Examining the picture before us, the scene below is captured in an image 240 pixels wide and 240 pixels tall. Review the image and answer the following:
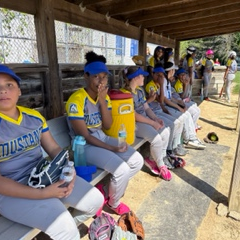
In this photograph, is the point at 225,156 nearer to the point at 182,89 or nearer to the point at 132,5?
the point at 182,89

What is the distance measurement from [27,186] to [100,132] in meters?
1.13

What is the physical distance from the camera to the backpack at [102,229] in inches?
73.1

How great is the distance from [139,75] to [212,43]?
36556mm

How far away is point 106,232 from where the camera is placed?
1.88 m

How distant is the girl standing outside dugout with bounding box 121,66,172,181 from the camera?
3.10 m

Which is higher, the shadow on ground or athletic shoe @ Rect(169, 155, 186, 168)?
athletic shoe @ Rect(169, 155, 186, 168)

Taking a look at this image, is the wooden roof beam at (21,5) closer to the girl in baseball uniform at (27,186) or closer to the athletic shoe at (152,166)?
the girl in baseball uniform at (27,186)

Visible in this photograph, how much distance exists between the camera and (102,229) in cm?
189

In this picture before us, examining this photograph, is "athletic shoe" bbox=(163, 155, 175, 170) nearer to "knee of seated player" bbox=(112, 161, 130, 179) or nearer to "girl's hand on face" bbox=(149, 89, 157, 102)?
Result: "girl's hand on face" bbox=(149, 89, 157, 102)

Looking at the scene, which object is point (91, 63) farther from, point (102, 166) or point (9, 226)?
point (9, 226)

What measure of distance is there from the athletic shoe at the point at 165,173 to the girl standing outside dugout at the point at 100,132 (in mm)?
769

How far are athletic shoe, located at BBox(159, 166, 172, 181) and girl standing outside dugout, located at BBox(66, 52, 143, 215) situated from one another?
2.52 feet

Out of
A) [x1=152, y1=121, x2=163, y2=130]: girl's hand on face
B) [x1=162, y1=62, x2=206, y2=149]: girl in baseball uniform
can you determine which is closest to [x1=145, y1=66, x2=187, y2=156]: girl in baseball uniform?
[x1=162, y1=62, x2=206, y2=149]: girl in baseball uniform

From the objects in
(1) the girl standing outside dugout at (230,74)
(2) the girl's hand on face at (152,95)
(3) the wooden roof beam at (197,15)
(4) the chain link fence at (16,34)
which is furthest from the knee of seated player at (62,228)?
(1) the girl standing outside dugout at (230,74)
